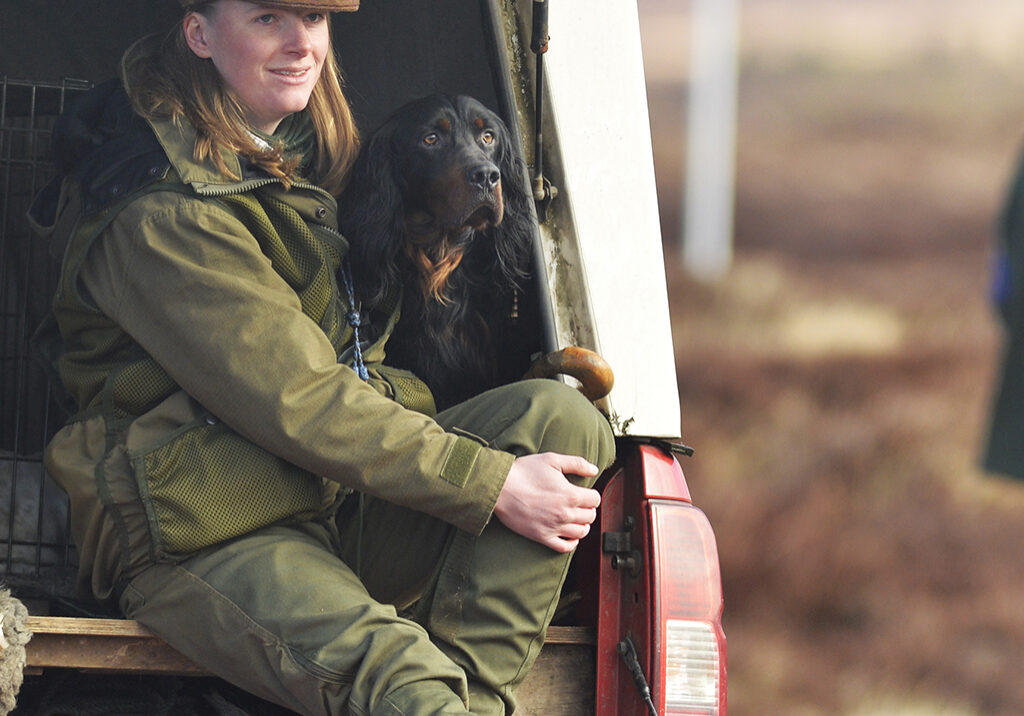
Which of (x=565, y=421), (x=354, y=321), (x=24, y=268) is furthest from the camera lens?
(x=24, y=268)

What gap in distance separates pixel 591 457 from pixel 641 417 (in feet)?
0.56

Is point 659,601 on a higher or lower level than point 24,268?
lower

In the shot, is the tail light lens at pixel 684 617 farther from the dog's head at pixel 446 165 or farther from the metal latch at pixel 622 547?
the dog's head at pixel 446 165

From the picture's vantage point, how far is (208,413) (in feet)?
6.43

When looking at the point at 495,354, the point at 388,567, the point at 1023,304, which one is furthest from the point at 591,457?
the point at 1023,304

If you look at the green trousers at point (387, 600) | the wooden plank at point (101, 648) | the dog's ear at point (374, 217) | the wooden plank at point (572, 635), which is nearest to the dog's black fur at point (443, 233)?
the dog's ear at point (374, 217)

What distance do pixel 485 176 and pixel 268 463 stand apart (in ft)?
2.24

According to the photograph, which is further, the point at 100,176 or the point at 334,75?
the point at 334,75

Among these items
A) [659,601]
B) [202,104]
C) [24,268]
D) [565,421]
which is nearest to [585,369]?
[565,421]

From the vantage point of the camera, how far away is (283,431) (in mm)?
1877

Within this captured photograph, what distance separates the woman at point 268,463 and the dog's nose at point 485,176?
0.34 m

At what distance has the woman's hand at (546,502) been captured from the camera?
191cm

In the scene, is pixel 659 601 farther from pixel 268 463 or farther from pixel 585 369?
pixel 268 463

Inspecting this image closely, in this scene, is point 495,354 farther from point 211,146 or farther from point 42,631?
point 42,631
